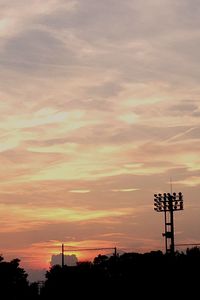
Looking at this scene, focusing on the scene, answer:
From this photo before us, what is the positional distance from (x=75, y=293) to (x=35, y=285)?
32.9 ft

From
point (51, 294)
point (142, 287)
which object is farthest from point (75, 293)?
point (142, 287)

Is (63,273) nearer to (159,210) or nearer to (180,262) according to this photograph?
(159,210)

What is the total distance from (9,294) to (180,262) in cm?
2509

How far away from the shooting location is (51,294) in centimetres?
9119

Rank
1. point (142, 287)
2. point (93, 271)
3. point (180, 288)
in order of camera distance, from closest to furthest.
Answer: point (180, 288), point (142, 287), point (93, 271)

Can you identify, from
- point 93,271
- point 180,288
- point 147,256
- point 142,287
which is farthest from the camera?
point 93,271

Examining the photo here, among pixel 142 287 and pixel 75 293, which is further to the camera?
pixel 75 293

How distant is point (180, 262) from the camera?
77.4m

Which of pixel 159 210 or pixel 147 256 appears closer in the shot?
pixel 147 256

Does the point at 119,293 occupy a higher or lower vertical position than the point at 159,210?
lower

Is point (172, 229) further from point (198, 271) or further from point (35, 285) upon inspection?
point (35, 285)

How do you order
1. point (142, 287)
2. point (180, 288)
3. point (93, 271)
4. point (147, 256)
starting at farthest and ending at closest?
point (93, 271) < point (147, 256) < point (142, 287) < point (180, 288)

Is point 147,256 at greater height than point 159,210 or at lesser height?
lesser

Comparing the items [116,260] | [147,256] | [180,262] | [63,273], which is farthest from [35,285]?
[180,262]
